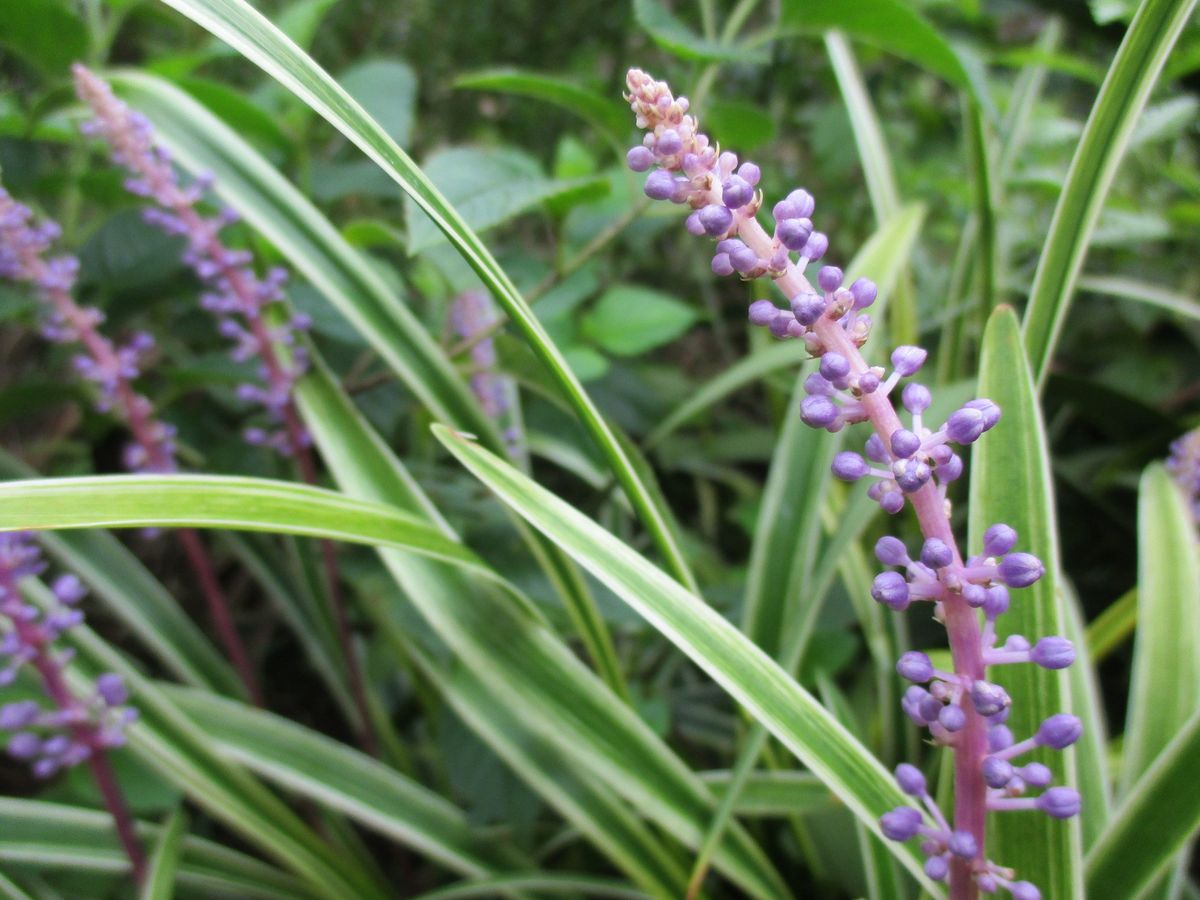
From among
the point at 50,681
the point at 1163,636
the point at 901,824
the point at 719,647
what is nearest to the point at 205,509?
the point at 50,681

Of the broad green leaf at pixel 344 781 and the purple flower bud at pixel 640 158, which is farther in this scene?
the broad green leaf at pixel 344 781

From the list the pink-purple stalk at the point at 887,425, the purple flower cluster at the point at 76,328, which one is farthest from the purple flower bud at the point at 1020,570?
the purple flower cluster at the point at 76,328

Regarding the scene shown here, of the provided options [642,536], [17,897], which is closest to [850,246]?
[642,536]

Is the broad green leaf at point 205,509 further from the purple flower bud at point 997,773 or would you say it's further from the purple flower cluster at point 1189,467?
the purple flower cluster at point 1189,467

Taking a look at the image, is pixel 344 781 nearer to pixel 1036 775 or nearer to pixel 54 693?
pixel 54 693

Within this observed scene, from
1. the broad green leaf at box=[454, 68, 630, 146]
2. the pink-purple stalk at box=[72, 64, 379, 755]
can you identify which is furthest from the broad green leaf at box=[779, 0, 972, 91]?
the pink-purple stalk at box=[72, 64, 379, 755]

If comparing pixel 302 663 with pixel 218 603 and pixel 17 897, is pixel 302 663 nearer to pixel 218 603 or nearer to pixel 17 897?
→ pixel 218 603
